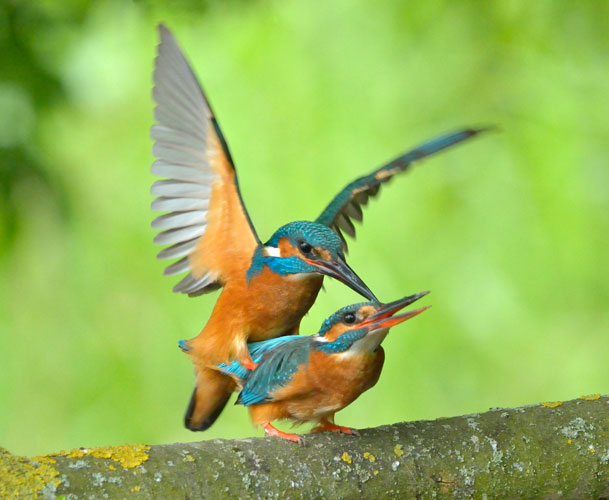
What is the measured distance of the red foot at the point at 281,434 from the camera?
2.48 meters

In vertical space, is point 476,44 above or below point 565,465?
above

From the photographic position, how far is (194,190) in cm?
303

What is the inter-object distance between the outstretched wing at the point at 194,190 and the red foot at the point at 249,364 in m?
0.31

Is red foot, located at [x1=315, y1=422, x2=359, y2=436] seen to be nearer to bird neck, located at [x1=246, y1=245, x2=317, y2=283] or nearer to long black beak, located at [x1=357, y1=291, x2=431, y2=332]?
long black beak, located at [x1=357, y1=291, x2=431, y2=332]

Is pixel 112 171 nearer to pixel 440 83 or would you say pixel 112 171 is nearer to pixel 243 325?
pixel 440 83

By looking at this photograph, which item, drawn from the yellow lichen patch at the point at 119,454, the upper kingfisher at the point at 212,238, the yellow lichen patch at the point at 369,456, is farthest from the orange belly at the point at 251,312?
the yellow lichen patch at the point at 119,454

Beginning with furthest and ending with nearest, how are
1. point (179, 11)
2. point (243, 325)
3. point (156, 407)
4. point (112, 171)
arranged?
point (112, 171) → point (156, 407) → point (179, 11) → point (243, 325)

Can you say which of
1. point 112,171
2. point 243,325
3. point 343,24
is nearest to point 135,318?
point 112,171

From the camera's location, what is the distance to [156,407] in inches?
251

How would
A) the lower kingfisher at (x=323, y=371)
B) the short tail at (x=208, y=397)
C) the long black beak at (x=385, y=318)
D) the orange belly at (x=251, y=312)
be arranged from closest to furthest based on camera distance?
the long black beak at (x=385, y=318)
the lower kingfisher at (x=323, y=371)
the orange belly at (x=251, y=312)
the short tail at (x=208, y=397)

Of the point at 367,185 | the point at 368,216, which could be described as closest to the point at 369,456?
the point at 367,185

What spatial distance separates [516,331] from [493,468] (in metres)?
4.02

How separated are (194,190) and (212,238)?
168mm

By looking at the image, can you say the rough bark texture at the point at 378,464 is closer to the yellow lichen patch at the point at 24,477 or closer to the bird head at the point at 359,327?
the yellow lichen patch at the point at 24,477
